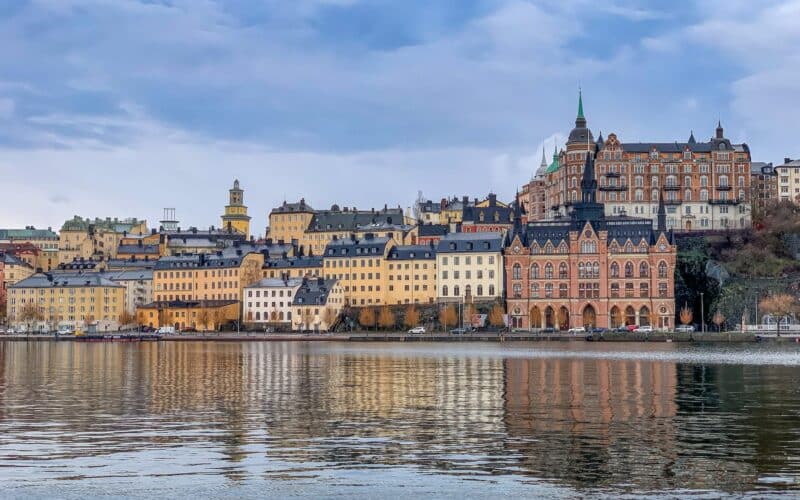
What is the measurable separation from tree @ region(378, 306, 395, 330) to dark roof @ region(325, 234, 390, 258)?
11.0m

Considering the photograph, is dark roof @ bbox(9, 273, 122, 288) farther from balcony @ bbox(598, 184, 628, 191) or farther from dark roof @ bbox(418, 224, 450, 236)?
balcony @ bbox(598, 184, 628, 191)

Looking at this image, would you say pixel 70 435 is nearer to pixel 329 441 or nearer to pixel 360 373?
pixel 329 441

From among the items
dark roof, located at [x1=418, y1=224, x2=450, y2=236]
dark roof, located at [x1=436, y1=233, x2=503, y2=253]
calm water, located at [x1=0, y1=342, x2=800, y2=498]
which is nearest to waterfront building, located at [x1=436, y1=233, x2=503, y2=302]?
dark roof, located at [x1=436, y1=233, x2=503, y2=253]

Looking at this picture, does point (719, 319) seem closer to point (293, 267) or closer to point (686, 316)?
point (686, 316)

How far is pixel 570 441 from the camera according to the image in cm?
3706

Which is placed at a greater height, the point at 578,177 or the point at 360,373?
the point at 578,177

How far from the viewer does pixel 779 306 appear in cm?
Answer: 13962

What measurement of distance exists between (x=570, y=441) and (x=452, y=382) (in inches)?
1076

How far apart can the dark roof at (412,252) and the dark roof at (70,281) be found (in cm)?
5121

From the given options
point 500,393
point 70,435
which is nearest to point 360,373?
point 500,393

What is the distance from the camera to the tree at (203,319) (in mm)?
174125

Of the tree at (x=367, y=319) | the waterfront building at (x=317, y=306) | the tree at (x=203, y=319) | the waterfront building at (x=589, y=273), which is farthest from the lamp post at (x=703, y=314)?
the tree at (x=203, y=319)

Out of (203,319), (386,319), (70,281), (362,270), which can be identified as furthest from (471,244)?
(70,281)

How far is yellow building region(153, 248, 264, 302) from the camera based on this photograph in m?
181
